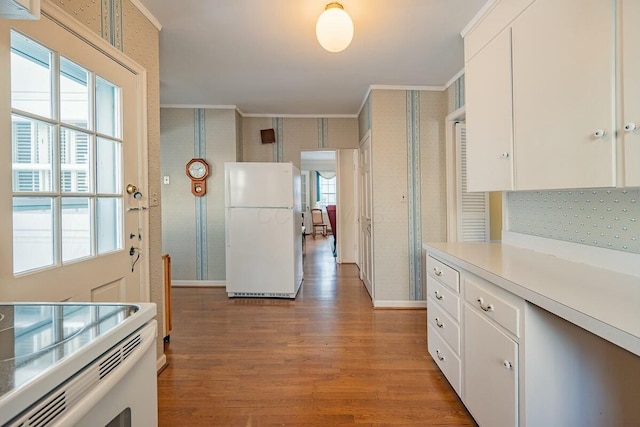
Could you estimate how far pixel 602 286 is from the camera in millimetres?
1076

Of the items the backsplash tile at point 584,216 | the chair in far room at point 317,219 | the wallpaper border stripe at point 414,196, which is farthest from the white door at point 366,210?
the chair in far room at point 317,219

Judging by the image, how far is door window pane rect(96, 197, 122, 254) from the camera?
1.57 m

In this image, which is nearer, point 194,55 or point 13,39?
point 13,39

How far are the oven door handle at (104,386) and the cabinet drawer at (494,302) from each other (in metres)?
1.26

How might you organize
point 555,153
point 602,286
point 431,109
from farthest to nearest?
point 431,109 → point 555,153 → point 602,286

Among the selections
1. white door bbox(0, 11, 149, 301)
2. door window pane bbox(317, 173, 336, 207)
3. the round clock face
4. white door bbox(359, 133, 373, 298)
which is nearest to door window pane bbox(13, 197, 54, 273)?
white door bbox(0, 11, 149, 301)

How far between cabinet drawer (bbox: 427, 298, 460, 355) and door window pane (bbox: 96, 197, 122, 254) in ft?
6.36

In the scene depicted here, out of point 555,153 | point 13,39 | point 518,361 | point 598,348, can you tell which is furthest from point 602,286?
point 13,39

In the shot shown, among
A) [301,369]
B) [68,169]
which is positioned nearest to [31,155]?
[68,169]

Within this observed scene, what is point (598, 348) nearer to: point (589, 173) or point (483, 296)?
point (483, 296)

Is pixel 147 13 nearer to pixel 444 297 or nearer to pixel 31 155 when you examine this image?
pixel 31 155

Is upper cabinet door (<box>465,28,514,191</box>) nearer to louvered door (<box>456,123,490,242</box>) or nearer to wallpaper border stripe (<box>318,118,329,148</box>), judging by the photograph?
louvered door (<box>456,123,490,242</box>)

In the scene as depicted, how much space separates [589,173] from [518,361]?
0.76m

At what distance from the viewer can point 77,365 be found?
615mm
